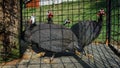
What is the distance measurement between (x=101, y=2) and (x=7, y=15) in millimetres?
8933

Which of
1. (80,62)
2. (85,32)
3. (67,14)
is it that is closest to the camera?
(80,62)

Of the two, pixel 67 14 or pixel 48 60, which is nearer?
pixel 48 60

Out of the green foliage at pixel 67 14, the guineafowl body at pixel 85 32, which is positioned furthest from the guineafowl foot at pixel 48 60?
the green foliage at pixel 67 14

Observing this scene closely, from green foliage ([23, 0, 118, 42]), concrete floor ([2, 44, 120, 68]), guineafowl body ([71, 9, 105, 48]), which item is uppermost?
green foliage ([23, 0, 118, 42])

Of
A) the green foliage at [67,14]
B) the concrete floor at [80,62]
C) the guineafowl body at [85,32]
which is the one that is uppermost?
the green foliage at [67,14]

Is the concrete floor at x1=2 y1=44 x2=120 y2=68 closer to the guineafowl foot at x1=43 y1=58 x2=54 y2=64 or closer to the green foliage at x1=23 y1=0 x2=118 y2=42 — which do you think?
the guineafowl foot at x1=43 y1=58 x2=54 y2=64

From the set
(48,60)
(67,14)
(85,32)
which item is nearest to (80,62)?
(48,60)

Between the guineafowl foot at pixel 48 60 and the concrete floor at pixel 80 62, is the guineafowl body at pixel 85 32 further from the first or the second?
the guineafowl foot at pixel 48 60

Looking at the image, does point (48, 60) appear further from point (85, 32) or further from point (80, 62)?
point (85, 32)

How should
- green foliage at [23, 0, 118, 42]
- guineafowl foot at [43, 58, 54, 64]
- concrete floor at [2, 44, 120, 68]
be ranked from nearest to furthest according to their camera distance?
concrete floor at [2, 44, 120, 68] < guineafowl foot at [43, 58, 54, 64] < green foliage at [23, 0, 118, 42]

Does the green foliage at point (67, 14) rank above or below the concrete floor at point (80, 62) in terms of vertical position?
above

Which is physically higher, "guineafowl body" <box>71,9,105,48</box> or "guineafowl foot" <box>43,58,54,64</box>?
"guineafowl body" <box>71,9,105,48</box>

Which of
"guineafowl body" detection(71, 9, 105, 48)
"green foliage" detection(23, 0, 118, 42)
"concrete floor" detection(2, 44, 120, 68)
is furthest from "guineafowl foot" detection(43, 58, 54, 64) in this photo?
"green foliage" detection(23, 0, 118, 42)

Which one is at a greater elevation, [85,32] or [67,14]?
[67,14]
